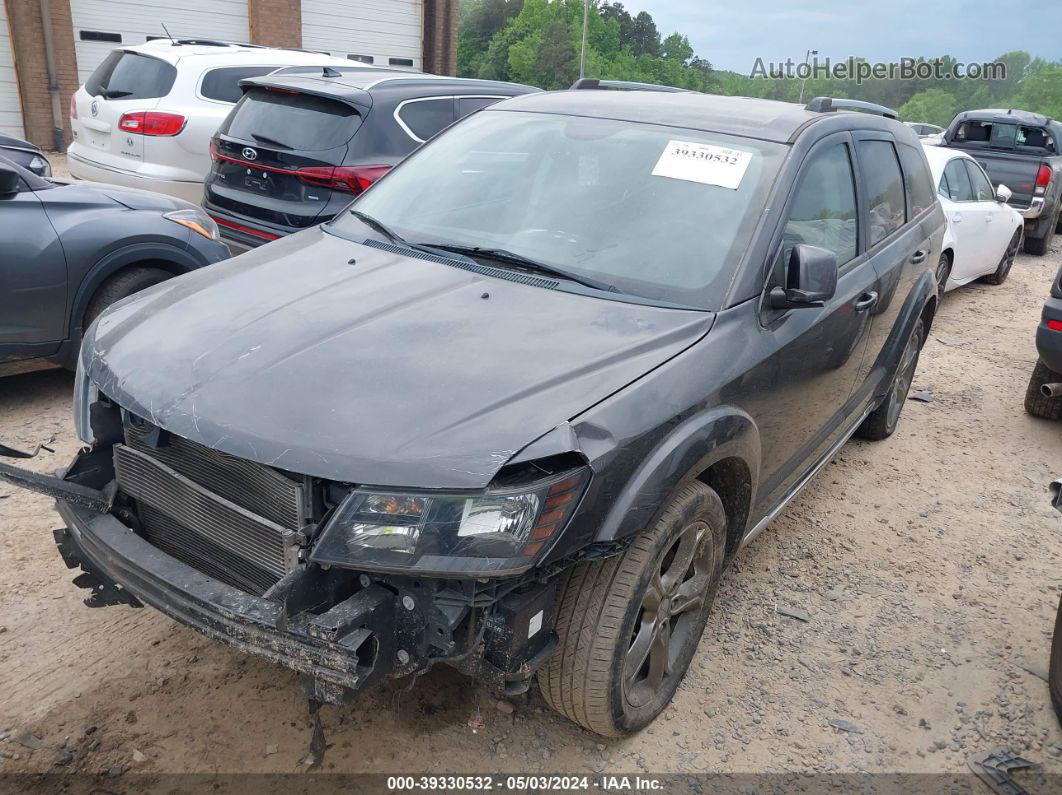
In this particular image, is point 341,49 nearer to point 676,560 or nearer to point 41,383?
point 41,383

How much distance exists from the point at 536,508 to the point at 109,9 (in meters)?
18.7

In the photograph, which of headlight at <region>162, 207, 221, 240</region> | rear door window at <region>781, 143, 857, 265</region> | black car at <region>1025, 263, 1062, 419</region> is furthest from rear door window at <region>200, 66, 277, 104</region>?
black car at <region>1025, 263, 1062, 419</region>

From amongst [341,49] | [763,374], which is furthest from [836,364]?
[341,49]

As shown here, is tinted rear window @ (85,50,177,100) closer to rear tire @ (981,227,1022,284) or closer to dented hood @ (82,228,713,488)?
dented hood @ (82,228,713,488)

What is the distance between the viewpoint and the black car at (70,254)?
460 cm

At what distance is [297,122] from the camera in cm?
611

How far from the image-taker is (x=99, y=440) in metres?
2.68

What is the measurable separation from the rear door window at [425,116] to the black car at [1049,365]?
14.0 ft

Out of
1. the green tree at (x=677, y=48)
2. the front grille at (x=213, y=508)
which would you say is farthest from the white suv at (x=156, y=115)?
the green tree at (x=677, y=48)

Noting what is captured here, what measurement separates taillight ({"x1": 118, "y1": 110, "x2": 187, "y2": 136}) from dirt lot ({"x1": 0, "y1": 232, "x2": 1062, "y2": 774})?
4.08m

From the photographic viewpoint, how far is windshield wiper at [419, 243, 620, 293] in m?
2.91

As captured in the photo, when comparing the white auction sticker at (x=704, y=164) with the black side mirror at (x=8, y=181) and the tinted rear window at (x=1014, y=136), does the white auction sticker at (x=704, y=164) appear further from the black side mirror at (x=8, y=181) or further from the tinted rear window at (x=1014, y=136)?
the tinted rear window at (x=1014, y=136)

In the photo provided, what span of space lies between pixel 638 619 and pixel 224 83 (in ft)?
24.6

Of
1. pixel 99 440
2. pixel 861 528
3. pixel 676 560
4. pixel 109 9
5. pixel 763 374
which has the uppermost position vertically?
pixel 109 9
